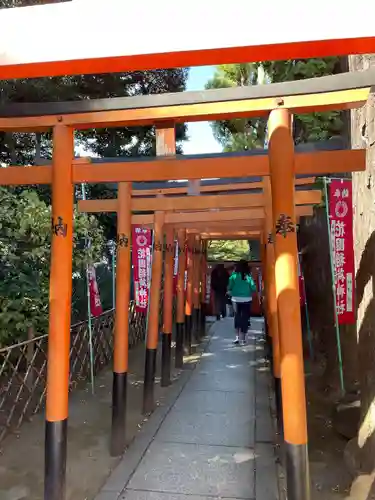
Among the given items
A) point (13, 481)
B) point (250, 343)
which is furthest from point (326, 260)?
point (13, 481)

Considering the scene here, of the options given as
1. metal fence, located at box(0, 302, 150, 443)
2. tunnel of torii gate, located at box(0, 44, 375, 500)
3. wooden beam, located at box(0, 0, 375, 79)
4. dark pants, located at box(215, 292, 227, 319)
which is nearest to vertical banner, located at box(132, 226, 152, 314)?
metal fence, located at box(0, 302, 150, 443)

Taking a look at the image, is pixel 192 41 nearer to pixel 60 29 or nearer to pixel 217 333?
pixel 60 29

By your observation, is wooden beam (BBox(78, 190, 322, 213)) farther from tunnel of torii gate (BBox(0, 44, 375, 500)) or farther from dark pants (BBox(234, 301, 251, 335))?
dark pants (BBox(234, 301, 251, 335))

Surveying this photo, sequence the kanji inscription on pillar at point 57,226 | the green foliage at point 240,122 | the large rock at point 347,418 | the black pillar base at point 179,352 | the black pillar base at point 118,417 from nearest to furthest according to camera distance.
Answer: the kanji inscription on pillar at point 57,226 < the black pillar base at point 118,417 < the large rock at point 347,418 < the black pillar base at point 179,352 < the green foliage at point 240,122

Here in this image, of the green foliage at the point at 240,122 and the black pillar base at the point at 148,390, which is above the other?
the green foliage at the point at 240,122

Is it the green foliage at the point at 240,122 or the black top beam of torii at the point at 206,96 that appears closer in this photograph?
the black top beam of torii at the point at 206,96

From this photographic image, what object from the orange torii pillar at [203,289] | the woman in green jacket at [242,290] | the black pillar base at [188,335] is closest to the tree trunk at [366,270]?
the woman in green jacket at [242,290]

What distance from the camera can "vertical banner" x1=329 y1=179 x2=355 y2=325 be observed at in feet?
20.6

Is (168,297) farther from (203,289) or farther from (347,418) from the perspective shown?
(203,289)

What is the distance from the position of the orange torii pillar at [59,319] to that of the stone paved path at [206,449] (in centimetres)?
71

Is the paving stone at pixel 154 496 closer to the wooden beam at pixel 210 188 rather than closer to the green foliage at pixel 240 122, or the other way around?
the wooden beam at pixel 210 188

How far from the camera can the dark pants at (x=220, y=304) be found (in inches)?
653

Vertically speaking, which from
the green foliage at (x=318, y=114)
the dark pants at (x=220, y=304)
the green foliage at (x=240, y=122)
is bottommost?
the dark pants at (x=220, y=304)

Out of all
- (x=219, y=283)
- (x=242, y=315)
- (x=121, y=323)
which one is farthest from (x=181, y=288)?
(x=219, y=283)
